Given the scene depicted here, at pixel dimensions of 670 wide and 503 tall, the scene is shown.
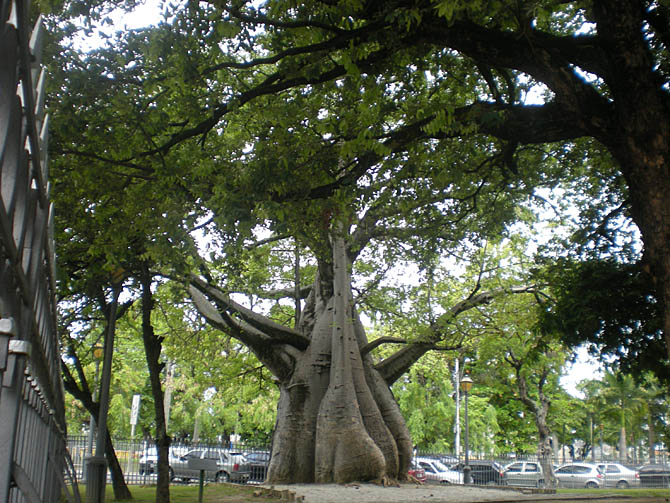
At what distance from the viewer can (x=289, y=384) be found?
18125 mm

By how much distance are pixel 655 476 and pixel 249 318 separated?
2714cm

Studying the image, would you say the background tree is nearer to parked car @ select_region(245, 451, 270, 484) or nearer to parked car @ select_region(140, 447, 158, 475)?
parked car @ select_region(245, 451, 270, 484)

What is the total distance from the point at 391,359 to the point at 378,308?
6.56 feet

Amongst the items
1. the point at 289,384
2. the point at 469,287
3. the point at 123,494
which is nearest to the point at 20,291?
the point at 123,494

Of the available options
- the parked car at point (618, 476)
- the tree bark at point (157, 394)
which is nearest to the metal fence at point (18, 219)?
the tree bark at point (157, 394)

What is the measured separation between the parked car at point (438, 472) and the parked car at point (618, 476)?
934cm

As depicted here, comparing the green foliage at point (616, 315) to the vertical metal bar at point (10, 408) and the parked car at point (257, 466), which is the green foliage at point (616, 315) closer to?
the vertical metal bar at point (10, 408)

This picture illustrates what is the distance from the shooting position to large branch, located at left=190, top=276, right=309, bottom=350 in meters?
16.6

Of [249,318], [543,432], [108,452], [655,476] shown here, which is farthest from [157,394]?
[655,476]

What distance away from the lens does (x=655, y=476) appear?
3228cm

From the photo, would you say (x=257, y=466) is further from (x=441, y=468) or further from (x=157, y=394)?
(x=157, y=394)

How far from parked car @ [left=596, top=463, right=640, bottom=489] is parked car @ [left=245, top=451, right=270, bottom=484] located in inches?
765

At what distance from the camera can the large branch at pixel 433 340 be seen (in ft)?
58.1

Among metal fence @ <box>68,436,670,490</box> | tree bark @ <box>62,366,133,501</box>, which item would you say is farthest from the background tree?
metal fence @ <box>68,436,670,490</box>
